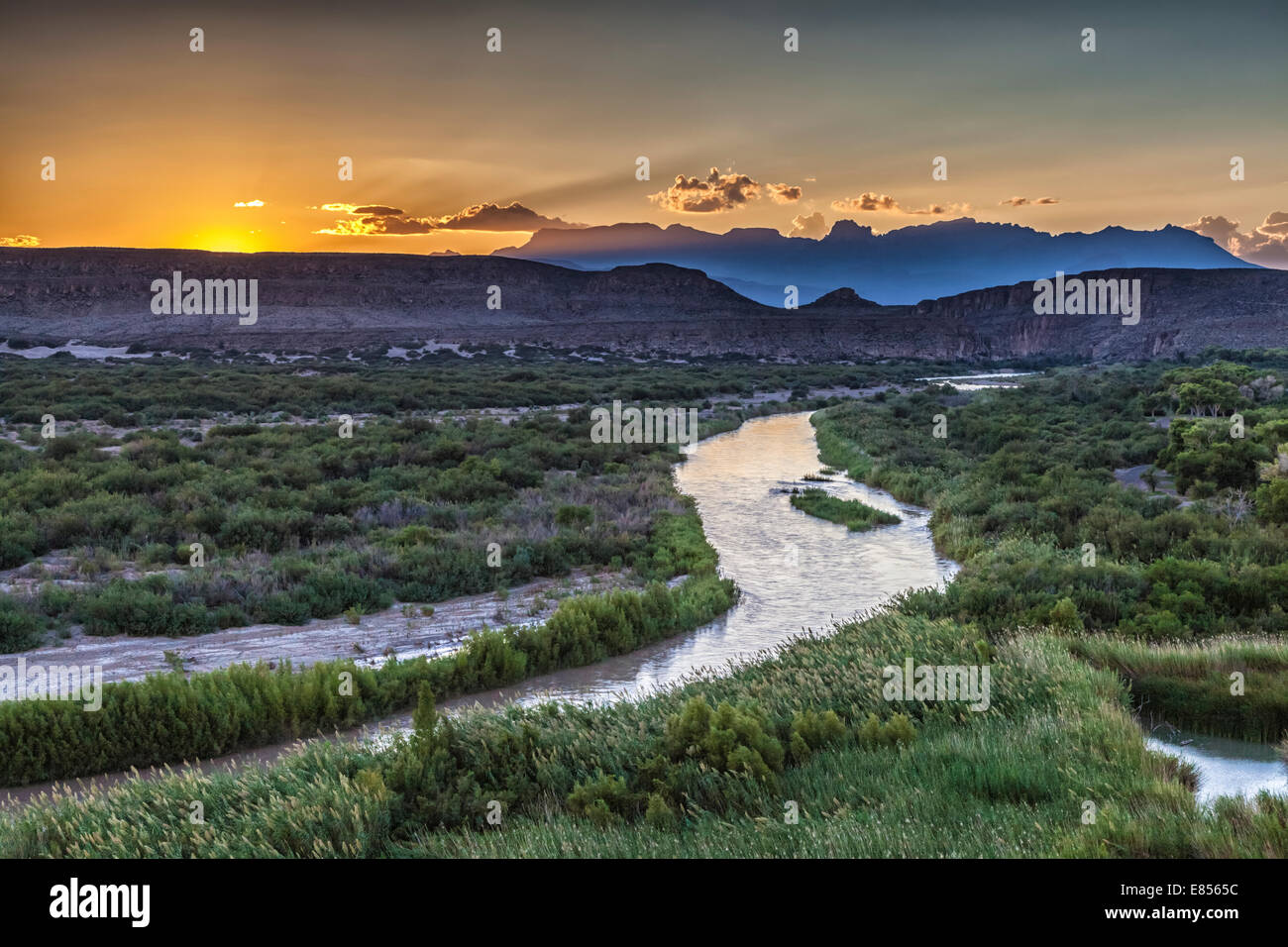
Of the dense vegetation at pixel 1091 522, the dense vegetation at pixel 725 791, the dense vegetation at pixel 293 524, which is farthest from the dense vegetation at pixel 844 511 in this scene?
the dense vegetation at pixel 725 791

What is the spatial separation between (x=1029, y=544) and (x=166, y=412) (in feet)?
113

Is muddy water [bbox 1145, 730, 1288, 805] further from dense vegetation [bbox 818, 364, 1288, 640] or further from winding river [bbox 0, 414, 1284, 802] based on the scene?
dense vegetation [bbox 818, 364, 1288, 640]

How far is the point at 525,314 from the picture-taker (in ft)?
408

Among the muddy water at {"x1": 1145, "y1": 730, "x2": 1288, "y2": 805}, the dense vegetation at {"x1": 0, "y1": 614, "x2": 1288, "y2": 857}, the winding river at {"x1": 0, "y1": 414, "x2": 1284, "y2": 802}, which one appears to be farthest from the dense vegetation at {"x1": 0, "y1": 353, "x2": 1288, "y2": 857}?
the winding river at {"x1": 0, "y1": 414, "x2": 1284, "y2": 802}

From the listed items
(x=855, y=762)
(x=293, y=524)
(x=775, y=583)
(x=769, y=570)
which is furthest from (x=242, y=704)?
(x=769, y=570)

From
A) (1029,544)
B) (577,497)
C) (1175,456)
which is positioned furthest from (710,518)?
(1175,456)

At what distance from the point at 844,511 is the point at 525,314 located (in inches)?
4219

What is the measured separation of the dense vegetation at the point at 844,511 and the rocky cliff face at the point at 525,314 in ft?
254

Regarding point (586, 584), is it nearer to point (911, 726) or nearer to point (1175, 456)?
point (911, 726)

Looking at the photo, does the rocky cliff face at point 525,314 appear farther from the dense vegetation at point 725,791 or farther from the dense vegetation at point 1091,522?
the dense vegetation at point 725,791

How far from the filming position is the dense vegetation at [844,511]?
830 inches

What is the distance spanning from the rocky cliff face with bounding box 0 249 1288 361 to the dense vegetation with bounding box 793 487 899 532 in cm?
7739

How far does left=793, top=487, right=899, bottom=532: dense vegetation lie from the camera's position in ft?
69.2
